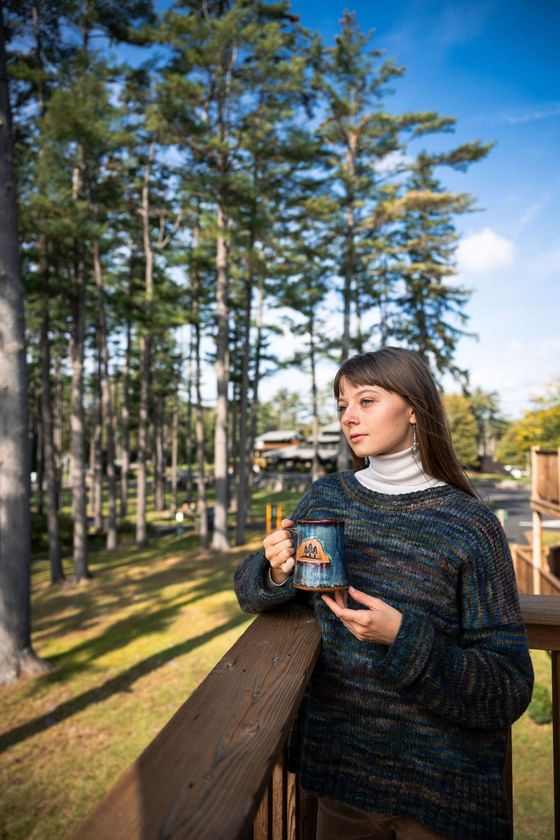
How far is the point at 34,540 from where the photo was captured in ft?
59.2

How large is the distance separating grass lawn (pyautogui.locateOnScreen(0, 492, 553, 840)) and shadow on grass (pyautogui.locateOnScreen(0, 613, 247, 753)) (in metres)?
0.02

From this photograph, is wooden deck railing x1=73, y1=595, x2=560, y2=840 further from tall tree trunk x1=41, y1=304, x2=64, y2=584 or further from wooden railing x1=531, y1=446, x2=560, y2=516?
tall tree trunk x1=41, y1=304, x2=64, y2=584

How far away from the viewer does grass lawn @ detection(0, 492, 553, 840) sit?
196 inches

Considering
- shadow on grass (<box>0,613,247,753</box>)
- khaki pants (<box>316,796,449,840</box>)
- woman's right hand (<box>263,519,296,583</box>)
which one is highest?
woman's right hand (<box>263,519,296,583</box>)

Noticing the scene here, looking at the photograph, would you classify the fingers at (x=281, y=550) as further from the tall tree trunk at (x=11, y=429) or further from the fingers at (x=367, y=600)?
the tall tree trunk at (x=11, y=429)

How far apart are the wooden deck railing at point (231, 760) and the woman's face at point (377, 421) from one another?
54cm

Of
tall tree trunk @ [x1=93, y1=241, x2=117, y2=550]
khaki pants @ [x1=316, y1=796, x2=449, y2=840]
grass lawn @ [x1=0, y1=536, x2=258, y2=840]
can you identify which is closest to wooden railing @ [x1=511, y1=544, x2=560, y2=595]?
grass lawn @ [x1=0, y1=536, x2=258, y2=840]

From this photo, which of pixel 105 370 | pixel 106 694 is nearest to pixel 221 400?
pixel 105 370

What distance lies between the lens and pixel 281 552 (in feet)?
4.53

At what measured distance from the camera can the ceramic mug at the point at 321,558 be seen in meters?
1.21

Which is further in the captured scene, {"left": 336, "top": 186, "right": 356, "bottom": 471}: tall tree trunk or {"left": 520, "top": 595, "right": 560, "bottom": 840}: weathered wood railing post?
{"left": 336, "top": 186, "right": 356, "bottom": 471}: tall tree trunk

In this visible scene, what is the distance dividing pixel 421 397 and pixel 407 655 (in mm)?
719

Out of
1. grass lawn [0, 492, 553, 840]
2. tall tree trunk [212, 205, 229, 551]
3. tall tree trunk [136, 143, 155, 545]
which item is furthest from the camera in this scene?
tall tree trunk [136, 143, 155, 545]

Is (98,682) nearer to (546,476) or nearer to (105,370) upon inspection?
(546,476)
